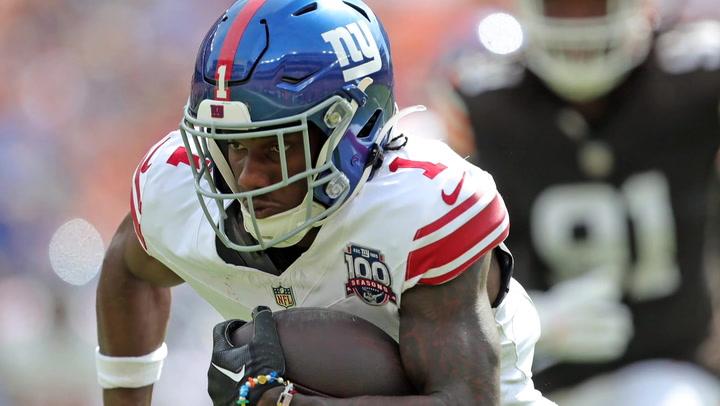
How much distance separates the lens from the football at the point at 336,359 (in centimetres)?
217

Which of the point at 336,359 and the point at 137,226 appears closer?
the point at 336,359

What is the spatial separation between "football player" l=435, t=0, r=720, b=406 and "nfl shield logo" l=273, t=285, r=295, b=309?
6.12 feet

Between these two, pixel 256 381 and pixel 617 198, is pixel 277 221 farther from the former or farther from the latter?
pixel 617 198

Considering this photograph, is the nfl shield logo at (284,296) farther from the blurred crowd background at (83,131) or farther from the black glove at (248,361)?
the blurred crowd background at (83,131)

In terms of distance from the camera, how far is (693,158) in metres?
4.18

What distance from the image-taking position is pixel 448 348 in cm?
216

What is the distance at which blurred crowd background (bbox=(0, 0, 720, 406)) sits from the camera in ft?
17.0

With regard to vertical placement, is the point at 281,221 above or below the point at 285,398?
above

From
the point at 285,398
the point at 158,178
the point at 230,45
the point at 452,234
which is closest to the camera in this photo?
the point at 285,398

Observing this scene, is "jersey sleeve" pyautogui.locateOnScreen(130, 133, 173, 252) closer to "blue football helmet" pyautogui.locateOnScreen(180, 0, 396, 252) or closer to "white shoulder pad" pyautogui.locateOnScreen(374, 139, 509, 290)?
"blue football helmet" pyautogui.locateOnScreen(180, 0, 396, 252)

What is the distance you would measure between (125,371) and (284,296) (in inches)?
29.9

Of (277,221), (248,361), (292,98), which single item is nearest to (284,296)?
(277,221)

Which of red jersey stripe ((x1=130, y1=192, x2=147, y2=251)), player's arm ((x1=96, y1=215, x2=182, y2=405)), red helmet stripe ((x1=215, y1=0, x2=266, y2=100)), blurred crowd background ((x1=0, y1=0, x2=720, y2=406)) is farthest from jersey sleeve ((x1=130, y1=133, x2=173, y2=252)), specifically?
blurred crowd background ((x1=0, y1=0, x2=720, y2=406))

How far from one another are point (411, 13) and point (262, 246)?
12.0 feet
